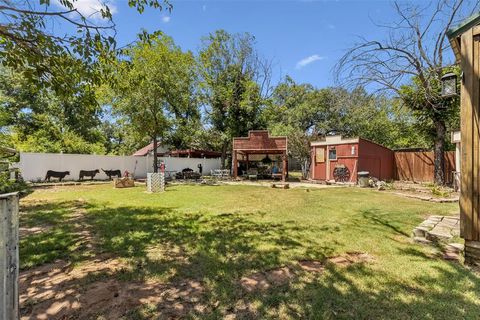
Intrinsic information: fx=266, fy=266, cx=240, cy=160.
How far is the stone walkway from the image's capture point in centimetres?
409

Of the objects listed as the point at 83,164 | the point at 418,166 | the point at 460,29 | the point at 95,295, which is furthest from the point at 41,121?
the point at 418,166

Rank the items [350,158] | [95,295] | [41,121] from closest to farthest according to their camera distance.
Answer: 1. [95,295]
2. [350,158]
3. [41,121]

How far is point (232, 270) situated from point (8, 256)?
2.44 meters

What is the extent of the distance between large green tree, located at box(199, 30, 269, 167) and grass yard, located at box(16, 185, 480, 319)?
17.5m

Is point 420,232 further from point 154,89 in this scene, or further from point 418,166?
point 154,89

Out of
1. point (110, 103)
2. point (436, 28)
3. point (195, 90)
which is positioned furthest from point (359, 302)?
point (195, 90)

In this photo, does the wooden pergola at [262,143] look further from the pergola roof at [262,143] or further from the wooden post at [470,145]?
the wooden post at [470,145]

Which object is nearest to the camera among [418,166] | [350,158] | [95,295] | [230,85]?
[95,295]

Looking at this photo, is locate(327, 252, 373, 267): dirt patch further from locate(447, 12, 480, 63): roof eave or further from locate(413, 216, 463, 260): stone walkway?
locate(447, 12, 480, 63): roof eave

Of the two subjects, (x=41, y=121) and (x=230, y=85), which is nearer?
(x=230, y=85)

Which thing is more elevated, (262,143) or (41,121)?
(41,121)

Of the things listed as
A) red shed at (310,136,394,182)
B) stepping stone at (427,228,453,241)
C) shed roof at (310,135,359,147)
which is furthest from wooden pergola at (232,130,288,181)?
stepping stone at (427,228,453,241)

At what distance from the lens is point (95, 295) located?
2.87m

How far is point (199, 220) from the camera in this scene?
6.29 meters
